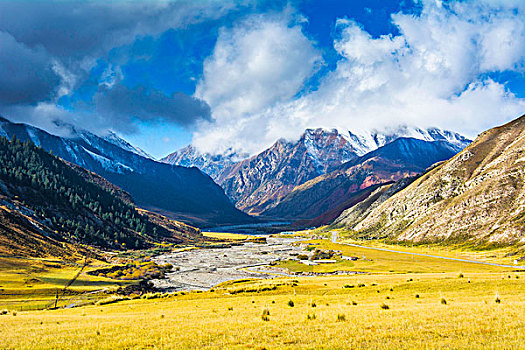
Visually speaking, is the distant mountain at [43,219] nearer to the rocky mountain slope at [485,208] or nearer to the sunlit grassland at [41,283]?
the sunlit grassland at [41,283]

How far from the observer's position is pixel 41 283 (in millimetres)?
79500

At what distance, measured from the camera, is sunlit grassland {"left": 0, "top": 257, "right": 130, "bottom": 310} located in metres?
64.0

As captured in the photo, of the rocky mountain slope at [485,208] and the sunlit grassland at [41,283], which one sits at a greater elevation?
the rocky mountain slope at [485,208]

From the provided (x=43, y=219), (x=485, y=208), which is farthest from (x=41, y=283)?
(x=485, y=208)

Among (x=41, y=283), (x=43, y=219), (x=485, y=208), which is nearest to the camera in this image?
(x=41, y=283)

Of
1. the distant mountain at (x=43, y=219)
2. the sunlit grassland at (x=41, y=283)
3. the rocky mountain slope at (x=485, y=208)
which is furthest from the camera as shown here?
the rocky mountain slope at (x=485, y=208)

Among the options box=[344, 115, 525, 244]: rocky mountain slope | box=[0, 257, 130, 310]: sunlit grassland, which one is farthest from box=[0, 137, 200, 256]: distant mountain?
box=[344, 115, 525, 244]: rocky mountain slope

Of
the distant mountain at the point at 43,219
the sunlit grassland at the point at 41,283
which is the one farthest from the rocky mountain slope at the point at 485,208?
the distant mountain at the point at 43,219

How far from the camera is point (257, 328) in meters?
18.2

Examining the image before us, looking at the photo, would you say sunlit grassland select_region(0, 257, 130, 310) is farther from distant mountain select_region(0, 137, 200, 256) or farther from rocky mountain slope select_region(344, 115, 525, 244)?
rocky mountain slope select_region(344, 115, 525, 244)

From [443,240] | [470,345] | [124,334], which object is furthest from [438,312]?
[443,240]

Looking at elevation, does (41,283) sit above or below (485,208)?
below

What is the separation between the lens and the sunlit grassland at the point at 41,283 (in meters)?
64.0

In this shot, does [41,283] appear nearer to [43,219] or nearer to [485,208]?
[43,219]
